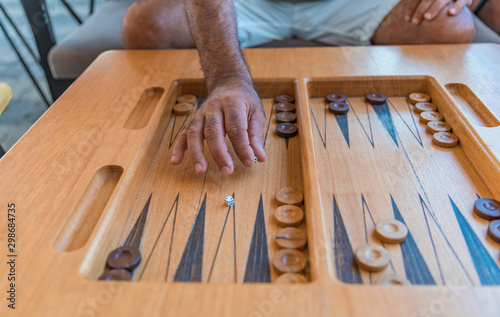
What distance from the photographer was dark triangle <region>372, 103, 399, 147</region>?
3.78ft

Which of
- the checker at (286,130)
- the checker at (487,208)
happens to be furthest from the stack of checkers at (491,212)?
the checker at (286,130)

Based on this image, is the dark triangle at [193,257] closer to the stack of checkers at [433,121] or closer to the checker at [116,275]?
the checker at [116,275]

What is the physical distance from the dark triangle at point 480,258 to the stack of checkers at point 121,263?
23.3 inches

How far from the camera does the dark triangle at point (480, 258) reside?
73 cm

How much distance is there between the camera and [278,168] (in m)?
1.04

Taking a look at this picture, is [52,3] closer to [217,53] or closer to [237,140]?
[217,53]

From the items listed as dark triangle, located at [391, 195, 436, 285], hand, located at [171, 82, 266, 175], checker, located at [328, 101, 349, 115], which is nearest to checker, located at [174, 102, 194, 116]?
hand, located at [171, 82, 266, 175]

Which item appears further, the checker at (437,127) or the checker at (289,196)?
the checker at (437,127)

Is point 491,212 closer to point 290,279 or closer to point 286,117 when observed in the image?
point 290,279

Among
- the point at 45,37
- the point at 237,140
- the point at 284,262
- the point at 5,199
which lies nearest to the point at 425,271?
the point at 284,262

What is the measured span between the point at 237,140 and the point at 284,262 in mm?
346

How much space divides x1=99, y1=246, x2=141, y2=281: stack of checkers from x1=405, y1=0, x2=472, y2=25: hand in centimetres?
139

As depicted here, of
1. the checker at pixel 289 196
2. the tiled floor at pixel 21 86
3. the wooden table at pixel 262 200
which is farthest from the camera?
the tiled floor at pixel 21 86

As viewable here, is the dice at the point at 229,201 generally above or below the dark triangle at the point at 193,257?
above
